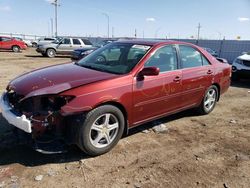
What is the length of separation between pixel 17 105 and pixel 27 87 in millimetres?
288

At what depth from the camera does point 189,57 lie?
5625 millimetres

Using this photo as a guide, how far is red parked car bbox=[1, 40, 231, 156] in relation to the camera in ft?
12.1

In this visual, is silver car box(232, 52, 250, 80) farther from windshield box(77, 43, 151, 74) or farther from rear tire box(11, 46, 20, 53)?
rear tire box(11, 46, 20, 53)

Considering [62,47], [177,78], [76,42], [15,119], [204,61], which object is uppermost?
[76,42]

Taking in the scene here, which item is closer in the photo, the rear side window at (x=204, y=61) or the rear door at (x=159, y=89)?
the rear door at (x=159, y=89)

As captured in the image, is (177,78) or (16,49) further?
(16,49)

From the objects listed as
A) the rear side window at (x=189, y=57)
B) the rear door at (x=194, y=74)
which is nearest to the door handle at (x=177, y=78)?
the rear door at (x=194, y=74)

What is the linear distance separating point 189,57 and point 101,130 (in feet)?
8.34

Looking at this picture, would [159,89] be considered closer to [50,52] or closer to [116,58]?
[116,58]

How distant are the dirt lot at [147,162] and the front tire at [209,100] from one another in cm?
80

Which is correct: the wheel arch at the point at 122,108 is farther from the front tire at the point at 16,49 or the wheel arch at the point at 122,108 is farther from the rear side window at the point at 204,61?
the front tire at the point at 16,49

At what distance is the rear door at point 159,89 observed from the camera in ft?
14.7

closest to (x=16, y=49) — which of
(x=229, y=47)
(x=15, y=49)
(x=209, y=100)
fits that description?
(x=15, y=49)

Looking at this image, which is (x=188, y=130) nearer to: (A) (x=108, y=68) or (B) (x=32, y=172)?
(A) (x=108, y=68)
